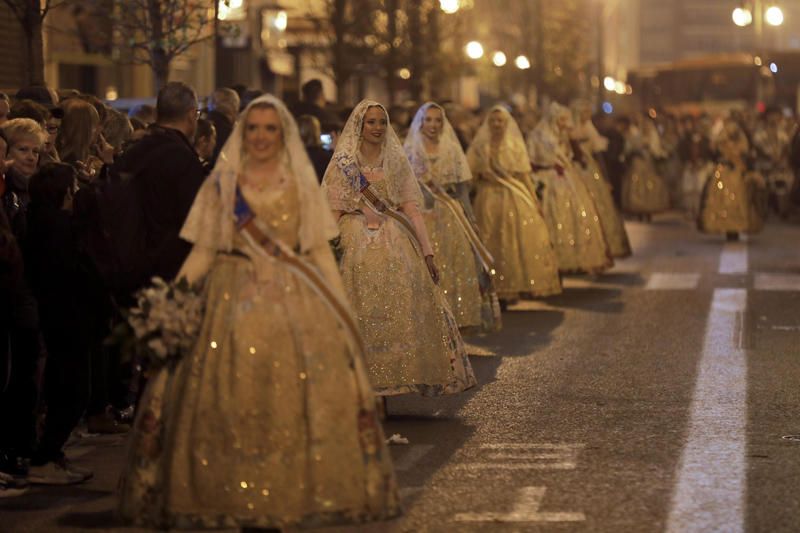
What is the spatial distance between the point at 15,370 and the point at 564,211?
34.7 feet

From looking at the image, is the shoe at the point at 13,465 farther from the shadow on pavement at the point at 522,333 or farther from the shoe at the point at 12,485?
the shadow on pavement at the point at 522,333

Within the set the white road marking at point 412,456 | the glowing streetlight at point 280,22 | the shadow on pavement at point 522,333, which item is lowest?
the shadow on pavement at point 522,333

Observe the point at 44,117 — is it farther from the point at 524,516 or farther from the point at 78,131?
the point at 524,516

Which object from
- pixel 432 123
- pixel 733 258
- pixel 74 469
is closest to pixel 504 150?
pixel 432 123

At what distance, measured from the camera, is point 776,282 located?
19.6 m

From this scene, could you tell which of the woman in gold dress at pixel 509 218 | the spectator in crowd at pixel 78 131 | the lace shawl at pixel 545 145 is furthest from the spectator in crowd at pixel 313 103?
the spectator in crowd at pixel 78 131

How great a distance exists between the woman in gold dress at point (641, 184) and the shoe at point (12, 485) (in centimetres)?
2448

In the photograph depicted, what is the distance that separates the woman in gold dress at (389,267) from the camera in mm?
10711

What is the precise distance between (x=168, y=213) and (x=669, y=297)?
31.2ft

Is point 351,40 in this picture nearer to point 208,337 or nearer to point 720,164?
point 720,164

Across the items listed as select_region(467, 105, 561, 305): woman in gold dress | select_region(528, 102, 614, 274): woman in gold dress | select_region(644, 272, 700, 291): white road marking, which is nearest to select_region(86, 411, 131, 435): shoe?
select_region(467, 105, 561, 305): woman in gold dress

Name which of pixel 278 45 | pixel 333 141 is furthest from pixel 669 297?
pixel 278 45

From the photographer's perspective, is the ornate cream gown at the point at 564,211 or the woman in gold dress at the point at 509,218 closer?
the woman in gold dress at the point at 509,218

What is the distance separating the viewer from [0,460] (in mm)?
8992
